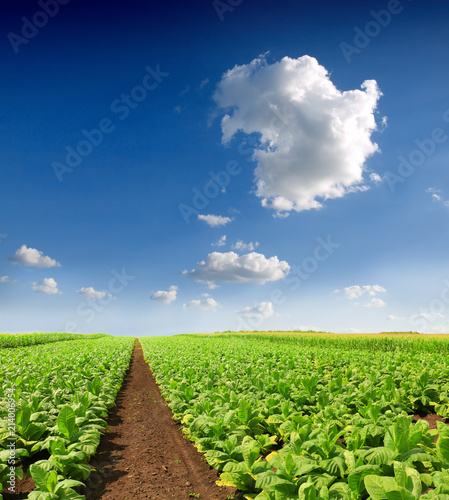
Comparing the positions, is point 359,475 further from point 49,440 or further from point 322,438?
point 49,440

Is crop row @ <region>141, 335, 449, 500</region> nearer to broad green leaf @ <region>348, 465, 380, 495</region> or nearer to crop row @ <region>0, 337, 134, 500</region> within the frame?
broad green leaf @ <region>348, 465, 380, 495</region>

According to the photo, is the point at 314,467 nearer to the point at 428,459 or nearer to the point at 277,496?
the point at 277,496

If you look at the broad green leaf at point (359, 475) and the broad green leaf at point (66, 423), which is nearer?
the broad green leaf at point (359, 475)

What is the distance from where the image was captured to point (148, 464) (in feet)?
20.8

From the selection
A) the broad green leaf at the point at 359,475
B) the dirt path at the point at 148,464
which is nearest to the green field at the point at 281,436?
the broad green leaf at the point at 359,475

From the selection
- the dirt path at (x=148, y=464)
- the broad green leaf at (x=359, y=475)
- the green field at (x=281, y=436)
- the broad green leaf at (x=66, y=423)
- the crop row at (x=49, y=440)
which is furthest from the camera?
the broad green leaf at (x=66, y=423)

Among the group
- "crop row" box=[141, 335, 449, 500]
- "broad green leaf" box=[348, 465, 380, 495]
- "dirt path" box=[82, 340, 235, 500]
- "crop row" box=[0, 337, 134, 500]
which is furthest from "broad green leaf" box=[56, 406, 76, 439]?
"broad green leaf" box=[348, 465, 380, 495]

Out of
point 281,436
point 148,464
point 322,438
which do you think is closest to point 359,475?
point 322,438

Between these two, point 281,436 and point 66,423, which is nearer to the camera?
point 66,423

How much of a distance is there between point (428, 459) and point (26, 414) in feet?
23.1

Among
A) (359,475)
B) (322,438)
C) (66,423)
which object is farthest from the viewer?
(66,423)

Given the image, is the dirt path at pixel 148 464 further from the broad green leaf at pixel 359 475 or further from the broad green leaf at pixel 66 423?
the broad green leaf at pixel 359 475

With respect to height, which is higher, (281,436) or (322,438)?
(322,438)

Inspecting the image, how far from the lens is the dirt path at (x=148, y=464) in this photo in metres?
5.23
